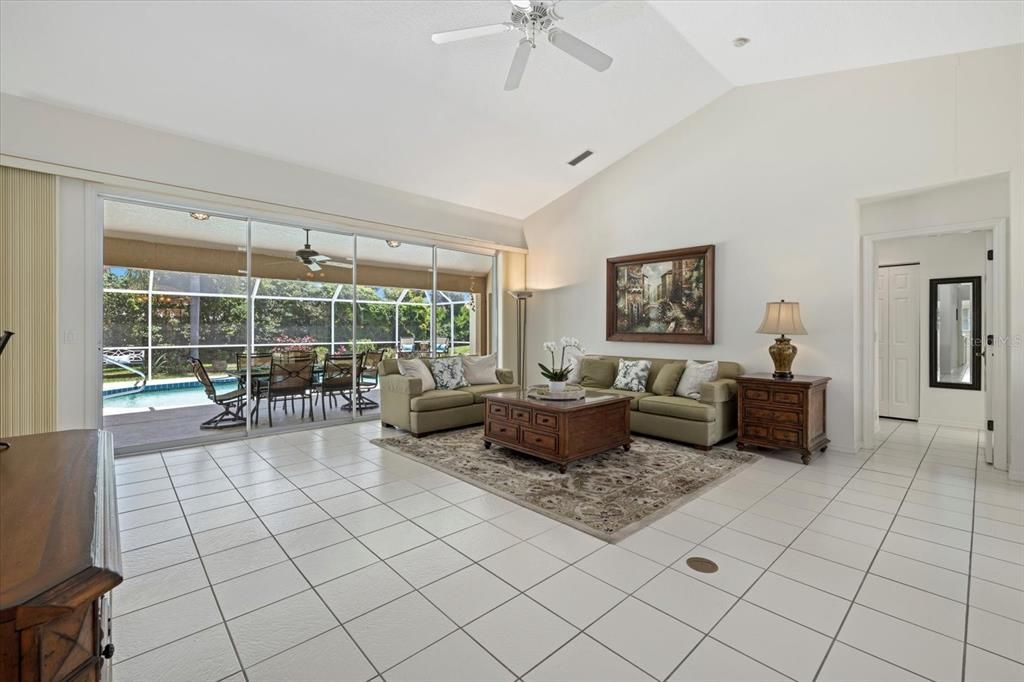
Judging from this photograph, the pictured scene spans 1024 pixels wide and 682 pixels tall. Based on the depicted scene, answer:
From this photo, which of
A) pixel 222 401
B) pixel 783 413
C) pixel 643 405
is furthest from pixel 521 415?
pixel 222 401

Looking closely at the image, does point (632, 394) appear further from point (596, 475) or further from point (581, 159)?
point (581, 159)

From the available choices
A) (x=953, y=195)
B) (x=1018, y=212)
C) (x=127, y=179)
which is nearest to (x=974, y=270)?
(x=953, y=195)

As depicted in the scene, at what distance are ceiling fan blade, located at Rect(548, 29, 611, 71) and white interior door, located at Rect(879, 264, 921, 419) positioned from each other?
5.34m

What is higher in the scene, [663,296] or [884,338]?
[663,296]

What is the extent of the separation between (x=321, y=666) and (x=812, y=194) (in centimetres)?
564

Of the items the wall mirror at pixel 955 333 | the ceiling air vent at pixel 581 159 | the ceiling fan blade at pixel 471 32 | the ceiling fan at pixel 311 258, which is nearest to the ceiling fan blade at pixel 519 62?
the ceiling fan blade at pixel 471 32

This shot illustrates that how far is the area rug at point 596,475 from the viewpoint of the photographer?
10.3ft

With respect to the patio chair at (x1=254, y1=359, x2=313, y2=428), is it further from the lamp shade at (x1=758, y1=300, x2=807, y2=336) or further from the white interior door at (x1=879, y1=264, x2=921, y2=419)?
the white interior door at (x1=879, y1=264, x2=921, y2=419)

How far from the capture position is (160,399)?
16.2 feet

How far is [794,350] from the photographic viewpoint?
4754 mm

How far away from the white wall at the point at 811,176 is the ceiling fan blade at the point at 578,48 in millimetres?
2629

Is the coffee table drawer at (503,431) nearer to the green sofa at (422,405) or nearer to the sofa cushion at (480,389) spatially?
the green sofa at (422,405)

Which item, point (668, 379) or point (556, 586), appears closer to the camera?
point (556, 586)

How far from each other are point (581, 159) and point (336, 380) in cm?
437
